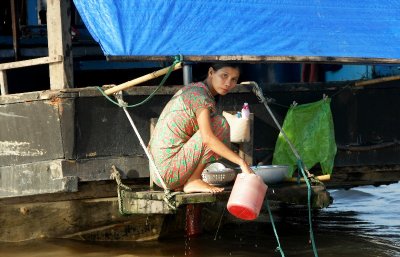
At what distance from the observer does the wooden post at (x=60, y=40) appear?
207 inches

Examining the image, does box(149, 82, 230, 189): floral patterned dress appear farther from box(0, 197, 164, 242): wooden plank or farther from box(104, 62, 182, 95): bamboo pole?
box(0, 197, 164, 242): wooden plank

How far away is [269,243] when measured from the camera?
6.53m

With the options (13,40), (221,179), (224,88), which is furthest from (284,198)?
(13,40)

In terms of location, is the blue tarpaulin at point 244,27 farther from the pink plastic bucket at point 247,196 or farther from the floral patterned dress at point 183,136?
the pink plastic bucket at point 247,196

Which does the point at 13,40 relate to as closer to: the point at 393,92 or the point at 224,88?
the point at 224,88

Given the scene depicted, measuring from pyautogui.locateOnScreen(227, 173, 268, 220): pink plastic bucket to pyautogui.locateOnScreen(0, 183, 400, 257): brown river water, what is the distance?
146 cm

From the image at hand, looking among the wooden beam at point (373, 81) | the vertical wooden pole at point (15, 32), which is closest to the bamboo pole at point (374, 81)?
the wooden beam at point (373, 81)

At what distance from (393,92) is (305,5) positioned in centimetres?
110

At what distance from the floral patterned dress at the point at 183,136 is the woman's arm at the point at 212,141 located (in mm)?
66

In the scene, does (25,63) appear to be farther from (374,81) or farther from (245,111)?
(374,81)

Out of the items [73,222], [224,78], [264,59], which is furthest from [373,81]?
[73,222]

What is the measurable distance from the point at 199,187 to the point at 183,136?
38 cm

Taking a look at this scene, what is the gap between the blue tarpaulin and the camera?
4957 millimetres

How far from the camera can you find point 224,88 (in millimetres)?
4914
